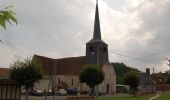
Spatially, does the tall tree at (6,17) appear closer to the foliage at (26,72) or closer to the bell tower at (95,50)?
the foliage at (26,72)

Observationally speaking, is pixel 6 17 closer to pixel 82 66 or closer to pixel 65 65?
pixel 82 66

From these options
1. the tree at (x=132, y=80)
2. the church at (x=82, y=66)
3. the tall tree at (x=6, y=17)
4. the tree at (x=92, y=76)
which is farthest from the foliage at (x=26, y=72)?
the church at (x=82, y=66)

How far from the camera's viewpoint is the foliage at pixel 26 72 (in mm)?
44406

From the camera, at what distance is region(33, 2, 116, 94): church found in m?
92.1

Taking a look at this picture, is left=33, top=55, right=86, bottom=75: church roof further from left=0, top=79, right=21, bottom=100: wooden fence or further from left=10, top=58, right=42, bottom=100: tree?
left=0, top=79, right=21, bottom=100: wooden fence

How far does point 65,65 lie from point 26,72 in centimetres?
5387

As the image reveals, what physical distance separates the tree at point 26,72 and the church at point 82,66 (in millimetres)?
44281

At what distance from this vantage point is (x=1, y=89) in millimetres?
37094

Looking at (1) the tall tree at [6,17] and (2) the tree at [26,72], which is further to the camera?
(2) the tree at [26,72]

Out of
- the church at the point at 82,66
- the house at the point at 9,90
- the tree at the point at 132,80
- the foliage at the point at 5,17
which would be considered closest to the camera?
the foliage at the point at 5,17

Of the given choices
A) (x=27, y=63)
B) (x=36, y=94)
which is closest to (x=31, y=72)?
(x=27, y=63)

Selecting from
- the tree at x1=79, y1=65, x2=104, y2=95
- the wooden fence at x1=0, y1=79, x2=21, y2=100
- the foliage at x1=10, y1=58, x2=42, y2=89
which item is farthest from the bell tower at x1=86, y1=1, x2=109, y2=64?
the wooden fence at x1=0, y1=79, x2=21, y2=100

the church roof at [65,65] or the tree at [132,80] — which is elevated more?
the church roof at [65,65]

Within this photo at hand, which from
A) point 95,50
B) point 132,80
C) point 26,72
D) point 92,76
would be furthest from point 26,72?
point 95,50
